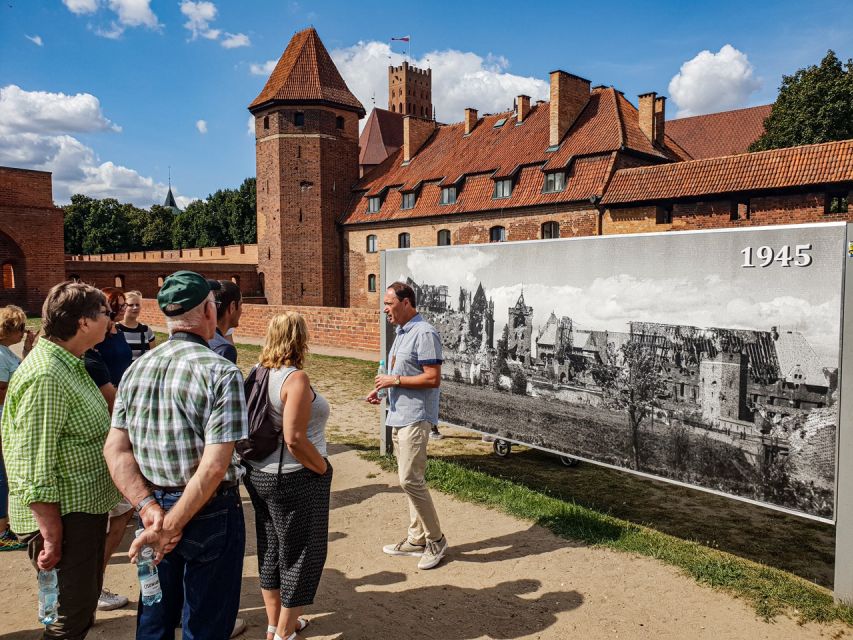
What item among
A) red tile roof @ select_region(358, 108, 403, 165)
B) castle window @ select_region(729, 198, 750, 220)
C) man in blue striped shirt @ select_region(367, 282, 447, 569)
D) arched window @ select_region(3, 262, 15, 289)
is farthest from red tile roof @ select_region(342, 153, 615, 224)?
man in blue striped shirt @ select_region(367, 282, 447, 569)

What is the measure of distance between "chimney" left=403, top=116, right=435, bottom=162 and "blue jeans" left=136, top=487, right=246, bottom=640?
116ft

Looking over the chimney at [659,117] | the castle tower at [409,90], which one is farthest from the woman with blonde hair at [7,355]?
the castle tower at [409,90]

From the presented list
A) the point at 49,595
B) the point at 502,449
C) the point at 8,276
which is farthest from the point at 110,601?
the point at 8,276

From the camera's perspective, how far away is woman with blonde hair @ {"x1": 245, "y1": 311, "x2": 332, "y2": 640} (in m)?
3.14

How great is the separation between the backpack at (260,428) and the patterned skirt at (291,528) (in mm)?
126

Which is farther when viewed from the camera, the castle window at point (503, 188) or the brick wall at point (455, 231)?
the castle window at point (503, 188)

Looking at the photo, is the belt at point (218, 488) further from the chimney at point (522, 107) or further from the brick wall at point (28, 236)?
the brick wall at point (28, 236)

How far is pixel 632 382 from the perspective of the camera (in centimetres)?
495

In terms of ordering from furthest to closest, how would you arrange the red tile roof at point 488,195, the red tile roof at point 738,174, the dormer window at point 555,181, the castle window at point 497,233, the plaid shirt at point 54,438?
1. the castle window at point 497,233
2. the dormer window at point 555,181
3. the red tile roof at point 488,195
4. the red tile roof at point 738,174
5. the plaid shirt at point 54,438

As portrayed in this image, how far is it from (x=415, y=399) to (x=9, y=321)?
2927 mm

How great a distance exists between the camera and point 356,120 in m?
35.8

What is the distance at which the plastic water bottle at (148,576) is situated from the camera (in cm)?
231

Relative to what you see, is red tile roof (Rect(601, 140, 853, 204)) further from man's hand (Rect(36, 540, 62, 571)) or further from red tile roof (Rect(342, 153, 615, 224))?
man's hand (Rect(36, 540, 62, 571))

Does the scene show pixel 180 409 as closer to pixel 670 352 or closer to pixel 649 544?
pixel 670 352
